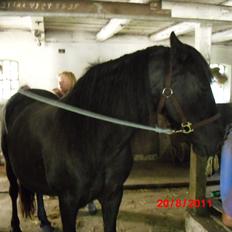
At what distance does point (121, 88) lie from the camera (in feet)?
5.16

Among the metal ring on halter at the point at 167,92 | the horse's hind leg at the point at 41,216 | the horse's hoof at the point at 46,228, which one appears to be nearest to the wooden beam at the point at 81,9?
the metal ring on halter at the point at 167,92

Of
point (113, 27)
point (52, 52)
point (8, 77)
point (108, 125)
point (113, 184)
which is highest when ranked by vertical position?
point (113, 27)

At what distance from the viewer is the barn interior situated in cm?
236

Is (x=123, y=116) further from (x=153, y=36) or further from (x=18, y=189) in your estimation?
(x=153, y=36)

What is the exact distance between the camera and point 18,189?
285 cm

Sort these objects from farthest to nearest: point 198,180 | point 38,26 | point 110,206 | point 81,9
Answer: point 38,26 < point 198,180 < point 81,9 < point 110,206

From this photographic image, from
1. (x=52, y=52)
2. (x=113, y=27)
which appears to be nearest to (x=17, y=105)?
(x=113, y=27)

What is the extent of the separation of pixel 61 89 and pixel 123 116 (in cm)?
205

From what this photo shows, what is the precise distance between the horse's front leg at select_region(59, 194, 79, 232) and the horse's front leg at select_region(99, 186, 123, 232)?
0.63 feet

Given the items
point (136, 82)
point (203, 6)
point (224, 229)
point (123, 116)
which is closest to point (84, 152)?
point (123, 116)

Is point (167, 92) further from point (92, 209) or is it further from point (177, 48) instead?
point (92, 209)

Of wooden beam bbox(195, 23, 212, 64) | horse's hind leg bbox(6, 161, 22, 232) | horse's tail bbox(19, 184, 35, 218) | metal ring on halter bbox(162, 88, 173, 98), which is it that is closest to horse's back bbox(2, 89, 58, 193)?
horse's hind leg bbox(6, 161, 22, 232)

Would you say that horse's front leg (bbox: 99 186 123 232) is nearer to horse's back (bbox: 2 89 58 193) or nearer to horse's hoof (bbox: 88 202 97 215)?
horse's back (bbox: 2 89 58 193)

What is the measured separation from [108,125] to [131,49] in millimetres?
4593
